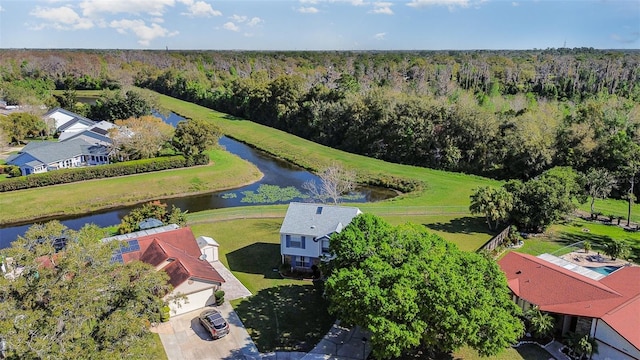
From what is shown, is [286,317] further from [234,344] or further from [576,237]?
[576,237]

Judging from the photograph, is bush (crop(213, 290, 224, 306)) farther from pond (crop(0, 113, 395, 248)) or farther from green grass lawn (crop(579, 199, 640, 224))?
green grass lawn (crop(579, 199, 640, 224))

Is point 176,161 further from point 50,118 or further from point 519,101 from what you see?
point 519,101

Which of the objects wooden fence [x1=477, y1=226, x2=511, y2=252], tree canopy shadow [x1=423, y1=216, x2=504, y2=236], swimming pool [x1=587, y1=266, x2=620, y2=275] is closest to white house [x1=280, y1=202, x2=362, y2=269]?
wooden fence [x1=477, y1=226, x2=511, y2=252]

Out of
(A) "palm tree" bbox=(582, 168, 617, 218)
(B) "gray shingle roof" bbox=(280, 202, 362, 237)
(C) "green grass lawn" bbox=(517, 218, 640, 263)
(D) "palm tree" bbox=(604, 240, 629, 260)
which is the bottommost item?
(C) "green grass lawn" bbox=(517, 218, 640, 263)

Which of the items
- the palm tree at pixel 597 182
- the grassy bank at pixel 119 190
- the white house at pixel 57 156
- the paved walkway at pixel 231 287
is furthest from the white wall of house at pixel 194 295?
the white house at pixel 57 156

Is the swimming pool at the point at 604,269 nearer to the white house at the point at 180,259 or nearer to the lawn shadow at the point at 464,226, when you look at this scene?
the lawn shadow at the point at 464,226

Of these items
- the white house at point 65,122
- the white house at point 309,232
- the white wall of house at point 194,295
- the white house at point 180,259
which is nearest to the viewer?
the white wall of house at point 194,295

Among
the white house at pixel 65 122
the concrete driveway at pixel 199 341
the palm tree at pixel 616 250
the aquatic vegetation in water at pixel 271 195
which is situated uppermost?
the white house at pixel 65 122

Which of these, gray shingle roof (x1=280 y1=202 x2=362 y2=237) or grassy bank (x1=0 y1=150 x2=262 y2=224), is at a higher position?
gray shingle roof (x1=280 y1=202 x2=362 y2=237)

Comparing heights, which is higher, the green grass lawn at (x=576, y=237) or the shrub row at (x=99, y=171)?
the shrub row at (x=99, y=171)
